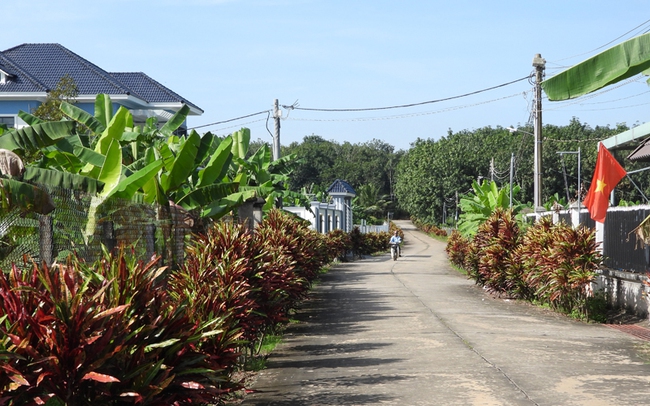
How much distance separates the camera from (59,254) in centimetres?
854

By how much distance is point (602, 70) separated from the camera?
938cm

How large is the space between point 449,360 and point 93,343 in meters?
6.64

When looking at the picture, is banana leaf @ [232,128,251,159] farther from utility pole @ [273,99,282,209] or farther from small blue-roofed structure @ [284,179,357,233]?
small blue-roofed structure @ [284,179,357,233]

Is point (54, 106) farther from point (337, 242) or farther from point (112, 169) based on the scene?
point (337, 242)

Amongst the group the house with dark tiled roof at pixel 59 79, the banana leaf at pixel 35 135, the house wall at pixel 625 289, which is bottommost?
the house wall at pixel 625 289

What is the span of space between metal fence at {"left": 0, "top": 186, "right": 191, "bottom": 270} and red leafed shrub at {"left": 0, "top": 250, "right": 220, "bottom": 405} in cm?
100

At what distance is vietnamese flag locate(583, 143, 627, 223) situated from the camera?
17.9 meters

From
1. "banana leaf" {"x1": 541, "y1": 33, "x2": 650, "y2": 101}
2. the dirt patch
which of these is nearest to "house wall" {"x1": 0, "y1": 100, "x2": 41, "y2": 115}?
the dirt patch

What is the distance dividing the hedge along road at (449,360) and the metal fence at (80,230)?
7.57 ft

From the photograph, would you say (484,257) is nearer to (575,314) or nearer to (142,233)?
A: (575,314)

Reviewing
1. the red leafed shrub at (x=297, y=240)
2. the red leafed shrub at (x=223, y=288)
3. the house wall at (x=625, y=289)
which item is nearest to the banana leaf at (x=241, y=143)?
the red leafed shrub at (x=297, y=240)

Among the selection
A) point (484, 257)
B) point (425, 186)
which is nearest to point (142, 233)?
point (484, 257)

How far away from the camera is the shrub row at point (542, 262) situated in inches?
682

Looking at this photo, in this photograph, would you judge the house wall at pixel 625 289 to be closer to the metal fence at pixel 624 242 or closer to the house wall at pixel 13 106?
the metal fence at pixel 624 242
